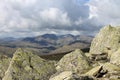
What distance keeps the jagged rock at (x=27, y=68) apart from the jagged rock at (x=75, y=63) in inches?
196

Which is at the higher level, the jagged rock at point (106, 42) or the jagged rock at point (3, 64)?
the jagged rock at point (106, 42)

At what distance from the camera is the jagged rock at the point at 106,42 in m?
61.5

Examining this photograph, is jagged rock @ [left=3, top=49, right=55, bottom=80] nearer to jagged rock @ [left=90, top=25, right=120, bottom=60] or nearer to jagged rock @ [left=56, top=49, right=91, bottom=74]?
jagged rock @ [left=56, top=49, right=91, bottom=74]

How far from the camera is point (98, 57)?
61.2m

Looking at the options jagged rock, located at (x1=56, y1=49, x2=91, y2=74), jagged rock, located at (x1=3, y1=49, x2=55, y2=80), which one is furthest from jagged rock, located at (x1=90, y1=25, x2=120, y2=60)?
jagged rock, located at (x1=3, y1=49, x2=55, y2=80)

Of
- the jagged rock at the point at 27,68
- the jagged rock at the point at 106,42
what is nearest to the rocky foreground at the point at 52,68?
the jagged rock at the point at 27,68

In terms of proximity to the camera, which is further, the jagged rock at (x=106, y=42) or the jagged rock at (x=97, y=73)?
the jagged rock at (x=106, y=42)

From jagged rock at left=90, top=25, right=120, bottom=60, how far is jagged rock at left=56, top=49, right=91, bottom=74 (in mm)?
14895

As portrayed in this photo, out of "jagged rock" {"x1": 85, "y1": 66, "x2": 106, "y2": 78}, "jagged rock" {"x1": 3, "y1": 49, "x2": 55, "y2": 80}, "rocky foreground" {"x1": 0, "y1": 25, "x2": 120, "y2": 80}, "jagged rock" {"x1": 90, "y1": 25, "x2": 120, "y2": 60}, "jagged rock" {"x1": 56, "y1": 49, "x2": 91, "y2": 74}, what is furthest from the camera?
"jagged rock" {"x1": 90, "y1": 25, "x2": 120, "y2": 60}

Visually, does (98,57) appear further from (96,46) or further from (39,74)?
(39,74)

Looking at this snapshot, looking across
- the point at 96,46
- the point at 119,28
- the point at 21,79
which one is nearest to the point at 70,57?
the point at 21,79

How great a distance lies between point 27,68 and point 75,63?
1023 cm

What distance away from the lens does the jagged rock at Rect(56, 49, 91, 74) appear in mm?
45375

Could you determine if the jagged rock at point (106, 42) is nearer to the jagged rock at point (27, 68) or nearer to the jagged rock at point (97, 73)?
the jagged rock at point (27, 68)
